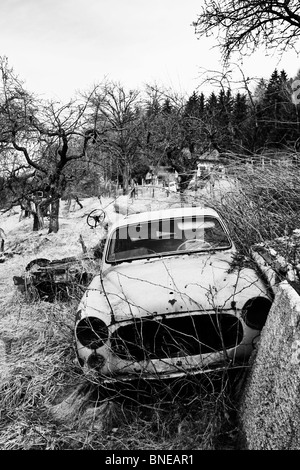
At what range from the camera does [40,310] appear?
5109 mm

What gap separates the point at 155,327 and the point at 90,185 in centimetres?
3531

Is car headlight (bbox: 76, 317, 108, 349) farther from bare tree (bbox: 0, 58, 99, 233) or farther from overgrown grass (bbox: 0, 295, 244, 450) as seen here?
bare tree (bbox: 0, 58, 99, 233)

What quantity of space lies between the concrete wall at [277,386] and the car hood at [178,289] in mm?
478

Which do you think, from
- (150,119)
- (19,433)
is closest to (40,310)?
(19,433)

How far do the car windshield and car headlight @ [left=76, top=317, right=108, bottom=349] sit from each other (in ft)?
3.90

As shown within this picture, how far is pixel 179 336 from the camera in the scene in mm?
2742

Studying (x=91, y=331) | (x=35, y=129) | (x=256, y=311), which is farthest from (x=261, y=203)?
(x=35, y=129)

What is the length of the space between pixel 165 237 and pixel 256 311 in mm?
1766

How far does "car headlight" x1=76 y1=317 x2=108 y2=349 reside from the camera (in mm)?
2721

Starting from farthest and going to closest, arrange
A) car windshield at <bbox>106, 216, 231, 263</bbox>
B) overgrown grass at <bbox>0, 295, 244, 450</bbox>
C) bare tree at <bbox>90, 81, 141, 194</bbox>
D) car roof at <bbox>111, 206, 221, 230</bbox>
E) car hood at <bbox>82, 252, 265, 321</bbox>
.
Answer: bare tree at <bbox>90, 81, 141, 194</bbox>
car roof at <bbox>111, 206, 221, 230</bbox>
car windshield at <bbox>106, 216, 231, 263</bbox>
car hood at <bbox>82, 252, 265, 321</bbox>
overgrown grass at <bbox>0, 295, 244, 450</bbox>

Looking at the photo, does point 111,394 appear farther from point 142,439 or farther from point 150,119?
point 150,119

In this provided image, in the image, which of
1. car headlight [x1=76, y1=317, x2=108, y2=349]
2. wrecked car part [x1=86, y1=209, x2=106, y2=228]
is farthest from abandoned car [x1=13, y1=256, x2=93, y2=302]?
car headlight [x1=76, y1=317, x2=108, y2=349]

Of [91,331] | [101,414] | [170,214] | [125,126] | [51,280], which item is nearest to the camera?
[101,414]

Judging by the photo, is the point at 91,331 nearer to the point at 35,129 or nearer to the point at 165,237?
the point at 165,237
